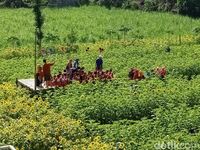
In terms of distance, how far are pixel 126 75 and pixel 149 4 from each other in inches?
1221

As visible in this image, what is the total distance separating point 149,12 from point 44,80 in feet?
104

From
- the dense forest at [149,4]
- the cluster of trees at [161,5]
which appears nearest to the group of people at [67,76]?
the dense forest at [149,4]

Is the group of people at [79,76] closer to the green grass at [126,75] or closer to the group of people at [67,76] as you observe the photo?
the group of people at [67,76]

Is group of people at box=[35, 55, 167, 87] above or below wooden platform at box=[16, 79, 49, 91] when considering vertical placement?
above

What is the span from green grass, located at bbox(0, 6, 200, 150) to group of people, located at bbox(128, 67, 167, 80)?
310 millimetres

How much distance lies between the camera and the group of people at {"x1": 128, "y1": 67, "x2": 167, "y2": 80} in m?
22.8

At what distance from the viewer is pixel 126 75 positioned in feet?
79.6

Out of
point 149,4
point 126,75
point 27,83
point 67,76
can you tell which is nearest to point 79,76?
point 67,76

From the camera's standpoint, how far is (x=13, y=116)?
1767 cm

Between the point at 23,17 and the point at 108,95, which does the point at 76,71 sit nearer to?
the point at 108,95

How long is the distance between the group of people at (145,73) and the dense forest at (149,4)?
26560 millimetres

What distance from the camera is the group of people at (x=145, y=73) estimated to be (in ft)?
74.9

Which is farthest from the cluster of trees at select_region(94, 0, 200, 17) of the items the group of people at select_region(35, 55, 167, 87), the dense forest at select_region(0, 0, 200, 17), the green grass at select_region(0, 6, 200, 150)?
the group of people at select_region(35, 55, 167, 87)

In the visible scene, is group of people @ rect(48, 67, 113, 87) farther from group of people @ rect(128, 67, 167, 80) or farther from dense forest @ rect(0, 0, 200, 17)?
dense forest @ rect(0, 0, 200, 17)
